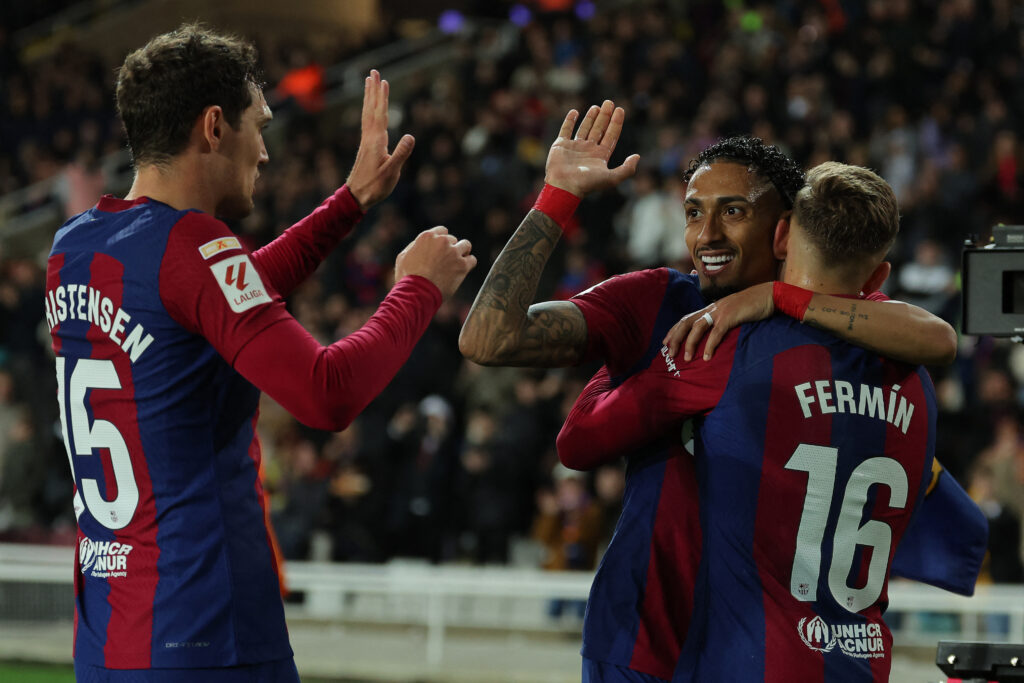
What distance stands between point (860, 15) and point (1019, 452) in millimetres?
6024

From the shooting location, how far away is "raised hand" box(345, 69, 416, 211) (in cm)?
333

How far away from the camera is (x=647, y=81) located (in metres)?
13.0

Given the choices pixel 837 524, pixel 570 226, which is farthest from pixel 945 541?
pixel 570 226

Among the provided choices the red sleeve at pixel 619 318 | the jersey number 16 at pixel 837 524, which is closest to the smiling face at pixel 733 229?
the red sleeve at pixel 619 318

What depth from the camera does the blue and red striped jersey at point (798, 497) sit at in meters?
2.82

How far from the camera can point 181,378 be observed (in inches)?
104

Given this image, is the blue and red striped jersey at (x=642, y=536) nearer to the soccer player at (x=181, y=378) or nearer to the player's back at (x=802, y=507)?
the player's back at (x=802, y=507)

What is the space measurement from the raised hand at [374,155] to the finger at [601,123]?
460mm

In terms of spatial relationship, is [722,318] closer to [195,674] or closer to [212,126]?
[212,126]

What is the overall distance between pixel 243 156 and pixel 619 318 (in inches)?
38.5

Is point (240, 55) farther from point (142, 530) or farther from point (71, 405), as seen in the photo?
point (142, 530)

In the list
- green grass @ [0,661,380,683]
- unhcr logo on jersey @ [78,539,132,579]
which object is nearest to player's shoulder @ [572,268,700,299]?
unhcr logo on jersey @ [78,539,132,579]

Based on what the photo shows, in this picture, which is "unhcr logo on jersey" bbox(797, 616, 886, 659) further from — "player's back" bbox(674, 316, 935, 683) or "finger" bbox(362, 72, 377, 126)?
"finger" bbox(362, 72, 377, 126)

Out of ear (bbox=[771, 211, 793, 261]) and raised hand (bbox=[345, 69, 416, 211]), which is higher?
raised hand (bbox=[345, 69, 416, 211])
